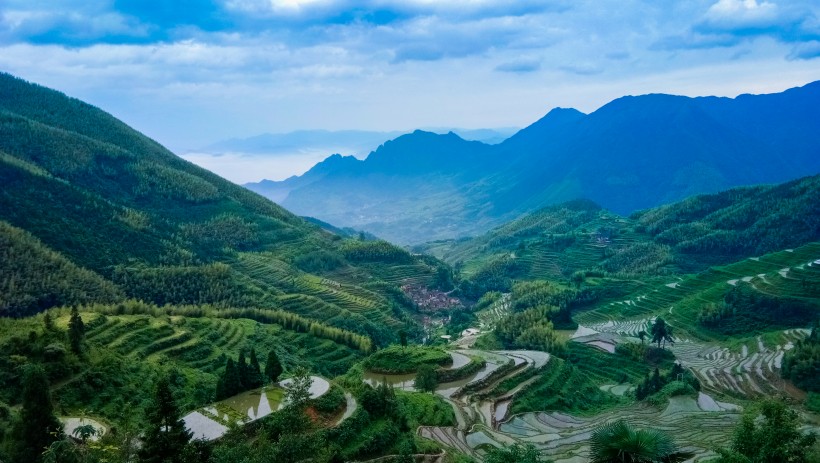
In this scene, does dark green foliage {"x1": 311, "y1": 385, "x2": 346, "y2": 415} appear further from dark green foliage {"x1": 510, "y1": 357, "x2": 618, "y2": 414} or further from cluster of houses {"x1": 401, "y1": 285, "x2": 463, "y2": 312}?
cluster of houses {"x1": 401, "y1": 285, "x2": 463, "y2": 312}

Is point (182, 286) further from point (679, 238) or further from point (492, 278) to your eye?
point (679, 238)

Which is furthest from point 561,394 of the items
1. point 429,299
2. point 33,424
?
point 429,299

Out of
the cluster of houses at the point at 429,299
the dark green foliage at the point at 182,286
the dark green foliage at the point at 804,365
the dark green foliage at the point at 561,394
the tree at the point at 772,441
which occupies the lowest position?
the cluster of houses at the point at 429,299

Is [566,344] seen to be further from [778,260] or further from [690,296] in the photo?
[778,260]

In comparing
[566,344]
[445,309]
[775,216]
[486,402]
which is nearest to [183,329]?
[486,402]

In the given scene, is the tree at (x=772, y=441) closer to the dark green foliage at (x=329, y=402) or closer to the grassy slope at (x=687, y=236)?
the dark green foliage at (x=329, y=402)

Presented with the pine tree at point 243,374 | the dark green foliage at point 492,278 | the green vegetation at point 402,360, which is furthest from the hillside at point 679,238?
the pine tree at point 243,374
